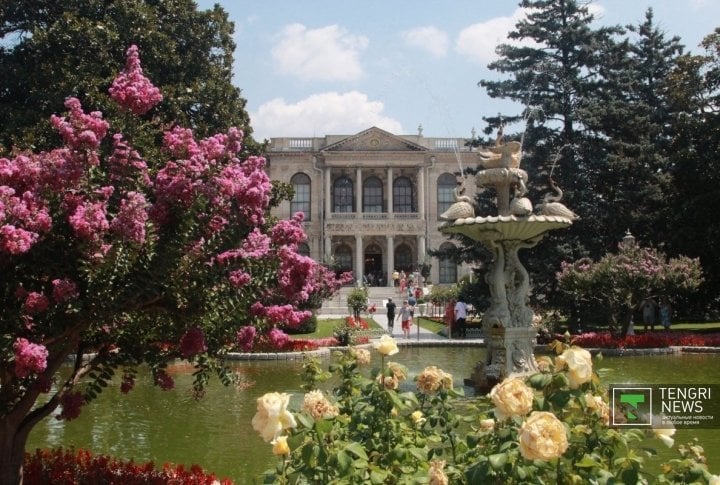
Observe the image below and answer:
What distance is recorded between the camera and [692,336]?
17.8 metres

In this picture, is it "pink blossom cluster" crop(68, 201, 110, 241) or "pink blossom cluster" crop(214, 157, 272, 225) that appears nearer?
"pink blossom cluster" crop(68, 201, 110, 241)

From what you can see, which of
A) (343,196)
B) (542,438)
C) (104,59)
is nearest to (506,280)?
(542,438)

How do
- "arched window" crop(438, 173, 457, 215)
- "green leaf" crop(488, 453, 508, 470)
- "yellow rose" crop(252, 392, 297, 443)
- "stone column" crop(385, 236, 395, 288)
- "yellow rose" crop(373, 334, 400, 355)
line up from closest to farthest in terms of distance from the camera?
"green leaf" crop(488, 453, 508, 470)
"yellow rose" crop(252, 392, 297, 443)
"yellow rose" crop(373, 334, 400, 355)
"stone column" crop(385, 236, 395, 288)
"arched window" crop(438, 173, 457, 215)

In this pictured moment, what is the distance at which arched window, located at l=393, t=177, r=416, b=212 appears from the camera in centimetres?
5288

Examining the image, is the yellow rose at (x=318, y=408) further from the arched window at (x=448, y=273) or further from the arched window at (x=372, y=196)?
the arched window at (x=372, y=196)

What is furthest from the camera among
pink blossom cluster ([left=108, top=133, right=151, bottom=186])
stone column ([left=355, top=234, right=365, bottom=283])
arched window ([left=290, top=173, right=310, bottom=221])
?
arched window ([left=290, top=173, right=310, bottom=221])

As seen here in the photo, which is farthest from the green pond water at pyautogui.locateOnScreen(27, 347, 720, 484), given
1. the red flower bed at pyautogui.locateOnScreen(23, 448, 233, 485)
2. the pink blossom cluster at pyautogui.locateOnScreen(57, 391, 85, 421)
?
the pink blossom cluster at pyautogui.locateOnScreen(57, 391, 85, 421)

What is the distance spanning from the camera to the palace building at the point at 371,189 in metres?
51.0

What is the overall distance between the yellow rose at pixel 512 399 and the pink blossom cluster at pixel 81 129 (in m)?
3.08

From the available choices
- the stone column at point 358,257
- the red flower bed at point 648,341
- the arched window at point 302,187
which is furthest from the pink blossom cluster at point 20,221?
the arched window at point 302,187

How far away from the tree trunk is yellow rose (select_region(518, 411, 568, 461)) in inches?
168

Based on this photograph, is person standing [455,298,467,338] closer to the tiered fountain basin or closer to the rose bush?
the tiered fountain basin

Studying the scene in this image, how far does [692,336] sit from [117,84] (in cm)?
1631

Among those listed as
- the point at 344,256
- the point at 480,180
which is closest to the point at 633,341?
the point at 480,180
